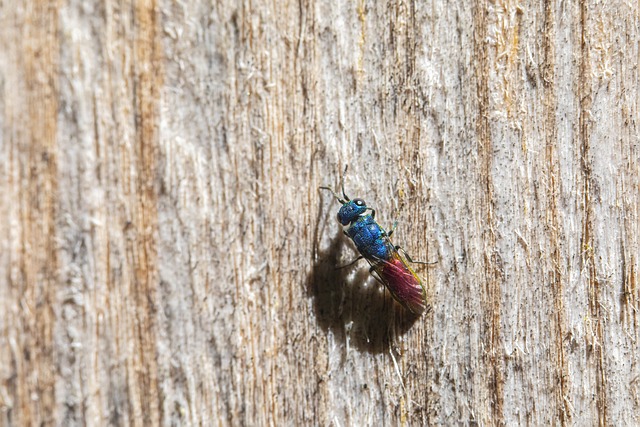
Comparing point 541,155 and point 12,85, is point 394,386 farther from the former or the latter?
point 12,85

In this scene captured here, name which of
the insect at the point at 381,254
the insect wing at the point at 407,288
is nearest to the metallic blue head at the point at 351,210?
the insect at the point at 381,254

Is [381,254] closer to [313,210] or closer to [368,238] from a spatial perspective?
[368,238]

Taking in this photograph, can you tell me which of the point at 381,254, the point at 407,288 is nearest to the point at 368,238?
the point at 381,254

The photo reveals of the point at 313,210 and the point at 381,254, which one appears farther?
the point at 381,254

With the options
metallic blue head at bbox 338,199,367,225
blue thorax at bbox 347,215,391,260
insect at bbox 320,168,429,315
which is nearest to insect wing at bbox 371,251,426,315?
insect at bbox 320,168,429,315

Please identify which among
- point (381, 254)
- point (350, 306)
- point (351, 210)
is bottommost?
point (350, 306)

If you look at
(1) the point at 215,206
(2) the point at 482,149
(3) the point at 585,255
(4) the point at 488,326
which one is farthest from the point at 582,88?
(1) the point at 215,206

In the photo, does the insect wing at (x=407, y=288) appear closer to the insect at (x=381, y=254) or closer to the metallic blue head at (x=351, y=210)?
the insect at (x=381, y=254)

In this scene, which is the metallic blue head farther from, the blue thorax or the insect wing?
the insect wing
